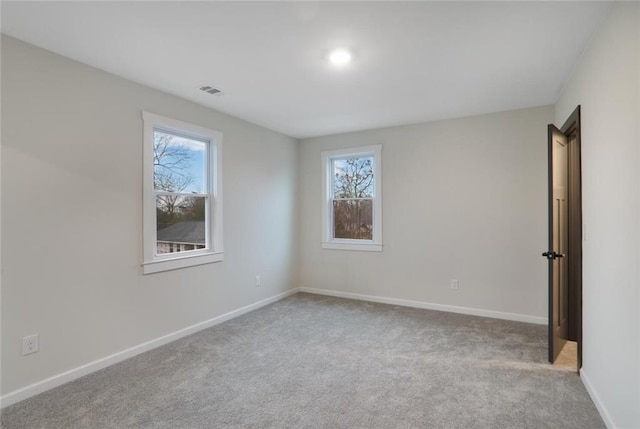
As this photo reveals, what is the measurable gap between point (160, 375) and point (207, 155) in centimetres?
233

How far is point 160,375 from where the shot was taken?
8.75 feet

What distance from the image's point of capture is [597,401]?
2176 millimetres

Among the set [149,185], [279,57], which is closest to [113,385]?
[149,185]

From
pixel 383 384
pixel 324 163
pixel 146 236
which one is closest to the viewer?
pixel 383 384

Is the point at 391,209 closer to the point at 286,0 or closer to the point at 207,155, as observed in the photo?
the point at 207,155

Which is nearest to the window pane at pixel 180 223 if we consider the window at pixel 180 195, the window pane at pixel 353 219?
the window at pixel 180 195

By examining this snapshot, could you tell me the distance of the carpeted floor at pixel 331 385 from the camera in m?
2.10

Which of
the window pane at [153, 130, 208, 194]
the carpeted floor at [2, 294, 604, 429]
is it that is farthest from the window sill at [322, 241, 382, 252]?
the window pane at [153, 130, 208, 194]

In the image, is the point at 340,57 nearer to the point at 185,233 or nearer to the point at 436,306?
the point at 185,233

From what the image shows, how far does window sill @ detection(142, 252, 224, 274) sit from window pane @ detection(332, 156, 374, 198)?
6.94 ft

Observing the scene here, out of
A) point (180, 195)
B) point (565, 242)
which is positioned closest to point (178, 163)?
point (180, 195)

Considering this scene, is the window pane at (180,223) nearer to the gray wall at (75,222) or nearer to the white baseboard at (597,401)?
the gray wall at (75,222)

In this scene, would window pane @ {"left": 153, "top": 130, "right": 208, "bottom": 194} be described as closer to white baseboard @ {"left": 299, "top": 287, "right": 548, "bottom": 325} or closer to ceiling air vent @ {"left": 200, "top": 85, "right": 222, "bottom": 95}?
ceiling air vent @ {"left": 200, "top": 85, "right": 222, "bottom": 95}

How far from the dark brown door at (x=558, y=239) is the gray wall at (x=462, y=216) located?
0.56 meters
